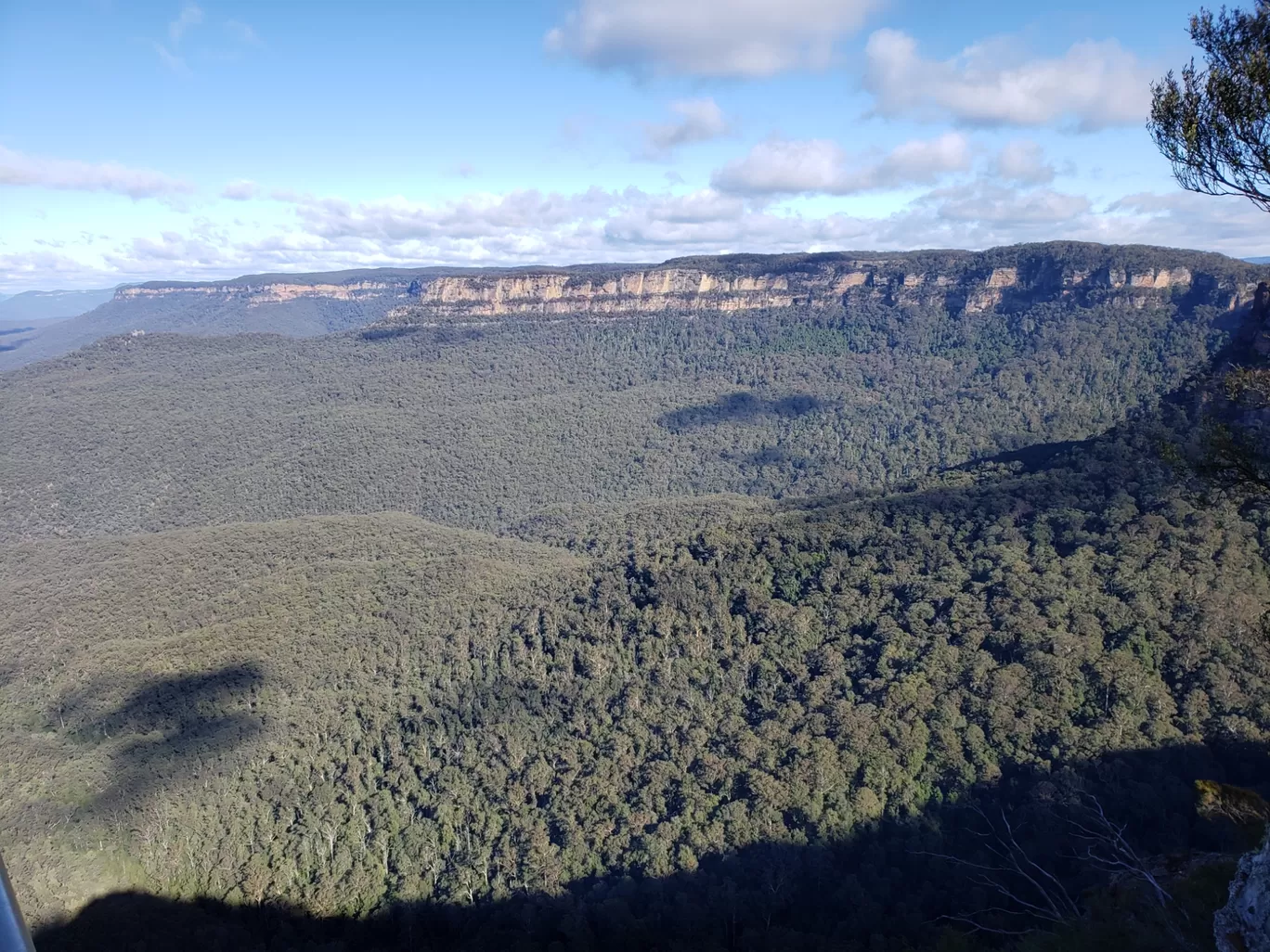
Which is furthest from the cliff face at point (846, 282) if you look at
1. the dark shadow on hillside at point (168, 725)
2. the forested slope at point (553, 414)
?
the dark shadow on hillside at point (168, 725)

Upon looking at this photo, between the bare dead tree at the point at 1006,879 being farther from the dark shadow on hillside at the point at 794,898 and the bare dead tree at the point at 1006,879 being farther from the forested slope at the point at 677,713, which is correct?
the forested slope at the point at 677,713

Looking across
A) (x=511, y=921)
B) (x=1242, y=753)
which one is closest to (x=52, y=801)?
(x=511, y=921)

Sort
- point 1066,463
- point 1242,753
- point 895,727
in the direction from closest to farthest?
point 1242,753 < point 895,727 < point 1066,463

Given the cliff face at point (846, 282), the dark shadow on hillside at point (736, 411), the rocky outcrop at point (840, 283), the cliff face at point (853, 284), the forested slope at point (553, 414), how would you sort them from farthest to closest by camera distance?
the dark shadow on hillside at point (736, 411) < the rocky outcrop at point (840, 283) < the cliff face at point (846, 282) < the cliff face at point (853, 284) < the forested slope at point (553, 414)

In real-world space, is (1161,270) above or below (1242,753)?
above

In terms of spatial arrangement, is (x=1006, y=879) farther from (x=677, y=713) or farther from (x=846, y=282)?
(x=846, y=282)

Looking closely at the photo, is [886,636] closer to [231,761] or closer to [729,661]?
[729,661]
